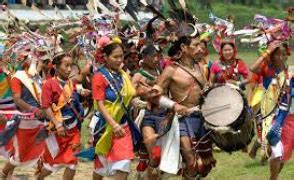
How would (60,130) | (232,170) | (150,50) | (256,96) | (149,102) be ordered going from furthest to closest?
1. (232,170)
2. (256,96)
3. (150,50)
4. (60,130)
5. (149,102)

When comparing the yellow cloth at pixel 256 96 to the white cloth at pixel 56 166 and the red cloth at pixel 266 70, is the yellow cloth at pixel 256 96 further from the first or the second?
the white cloth at pixel 56 166

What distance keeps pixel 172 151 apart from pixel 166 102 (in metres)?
0.56

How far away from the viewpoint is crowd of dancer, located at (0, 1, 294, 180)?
272 inches

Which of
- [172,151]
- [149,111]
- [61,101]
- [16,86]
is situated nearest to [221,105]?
[172,151]

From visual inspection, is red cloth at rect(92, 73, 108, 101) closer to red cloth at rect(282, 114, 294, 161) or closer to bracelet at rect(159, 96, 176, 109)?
bracelet at rect(159, 96, 176, 109)

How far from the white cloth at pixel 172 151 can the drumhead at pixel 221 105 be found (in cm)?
33

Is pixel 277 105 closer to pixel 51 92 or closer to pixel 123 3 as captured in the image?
pixel 123 3

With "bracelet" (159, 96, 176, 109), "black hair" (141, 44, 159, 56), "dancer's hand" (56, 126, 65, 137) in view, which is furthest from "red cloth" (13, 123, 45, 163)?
"bracelet" (159, 96, 176, 109)

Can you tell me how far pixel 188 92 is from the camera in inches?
279

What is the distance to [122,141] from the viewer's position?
679 centimetres

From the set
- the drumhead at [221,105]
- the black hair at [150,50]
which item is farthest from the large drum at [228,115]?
the black hair at [150,50]

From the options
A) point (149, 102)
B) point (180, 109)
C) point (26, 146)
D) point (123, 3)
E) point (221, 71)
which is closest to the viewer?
point (180, 109)

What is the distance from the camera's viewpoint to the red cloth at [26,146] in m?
8.58

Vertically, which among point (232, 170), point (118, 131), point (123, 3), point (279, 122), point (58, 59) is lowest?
point (232, 170)
